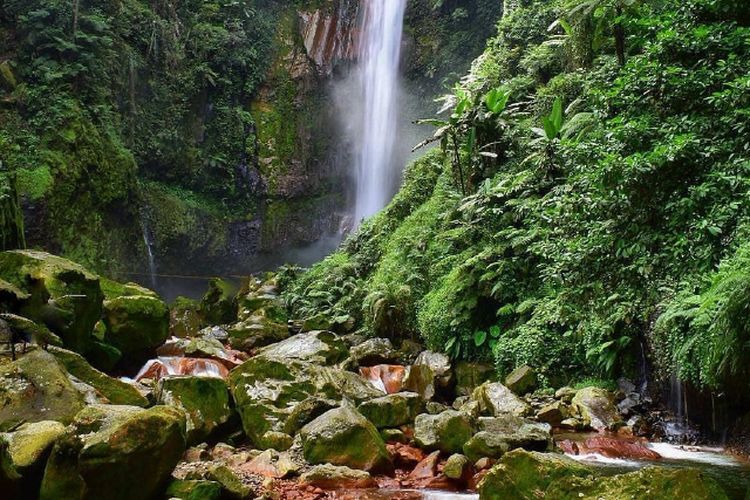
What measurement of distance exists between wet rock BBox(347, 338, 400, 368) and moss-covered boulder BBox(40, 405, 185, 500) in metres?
5.65

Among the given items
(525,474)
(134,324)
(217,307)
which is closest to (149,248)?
A: (217,307)

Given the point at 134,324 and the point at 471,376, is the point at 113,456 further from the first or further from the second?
the point at 134,324

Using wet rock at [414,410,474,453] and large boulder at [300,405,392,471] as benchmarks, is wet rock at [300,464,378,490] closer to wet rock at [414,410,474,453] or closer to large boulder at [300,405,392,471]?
large boulder at [300,405,392,471]

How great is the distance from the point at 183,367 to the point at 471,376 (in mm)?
4646

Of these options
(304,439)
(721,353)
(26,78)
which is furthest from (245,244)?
(721,353)

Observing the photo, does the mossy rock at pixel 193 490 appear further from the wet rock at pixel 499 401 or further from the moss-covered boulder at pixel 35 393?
the wet rock at pixel 499 401

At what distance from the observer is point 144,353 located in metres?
10.2

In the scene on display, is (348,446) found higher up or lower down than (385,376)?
higher up

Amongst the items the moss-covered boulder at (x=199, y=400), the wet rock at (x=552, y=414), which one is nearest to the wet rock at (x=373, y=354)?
the moss-covered boulder at (x=199, y=400)

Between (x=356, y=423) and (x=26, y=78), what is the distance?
19843 millimetres

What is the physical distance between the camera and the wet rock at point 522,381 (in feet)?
25.8

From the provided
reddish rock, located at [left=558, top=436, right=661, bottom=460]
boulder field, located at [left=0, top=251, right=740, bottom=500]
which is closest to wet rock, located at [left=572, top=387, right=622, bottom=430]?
boulder field, located at [left=0, top=251, right=740, bottom=500]

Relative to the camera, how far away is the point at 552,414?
665 centimetres

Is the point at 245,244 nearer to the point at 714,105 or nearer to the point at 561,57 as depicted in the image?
the point at 561,57
